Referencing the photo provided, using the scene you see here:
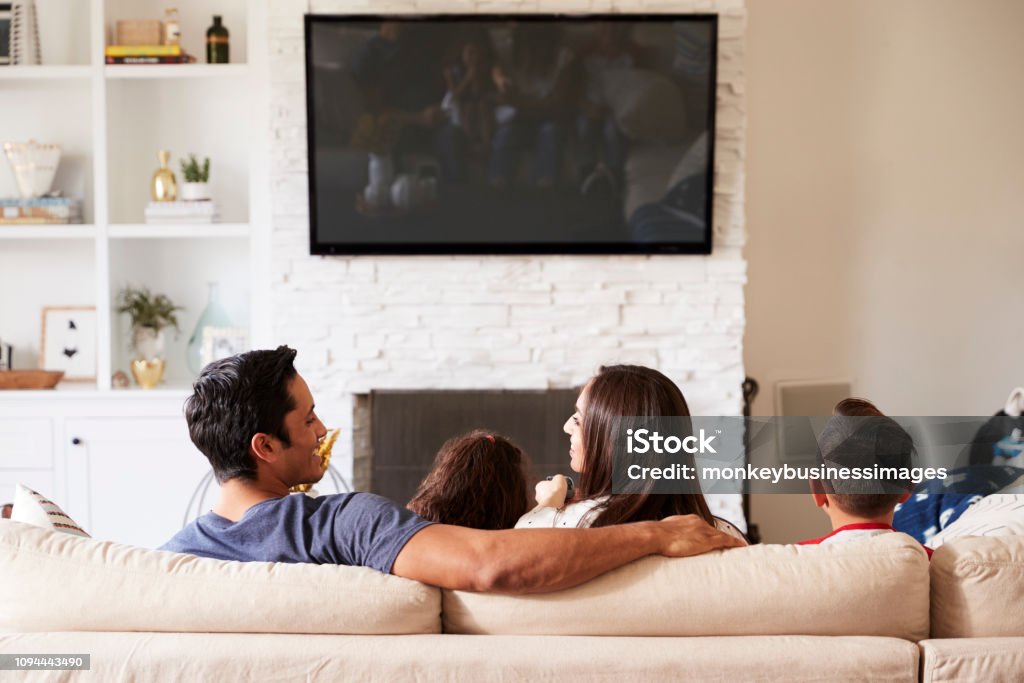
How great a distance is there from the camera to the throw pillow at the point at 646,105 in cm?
369

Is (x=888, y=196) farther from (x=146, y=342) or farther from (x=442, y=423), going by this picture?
(x=146, y=342)

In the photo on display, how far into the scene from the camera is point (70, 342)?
4.12 m

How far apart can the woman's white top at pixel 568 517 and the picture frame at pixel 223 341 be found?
247 cm

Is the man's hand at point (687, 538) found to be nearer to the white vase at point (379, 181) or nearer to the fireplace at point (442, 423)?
the fireplace at point (442, 423)

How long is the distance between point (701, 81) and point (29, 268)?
275 centimetres

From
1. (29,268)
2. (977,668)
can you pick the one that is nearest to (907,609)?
(977,668)

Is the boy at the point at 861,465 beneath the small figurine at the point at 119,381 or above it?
above

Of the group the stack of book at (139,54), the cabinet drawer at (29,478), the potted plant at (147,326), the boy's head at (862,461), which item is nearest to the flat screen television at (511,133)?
the stack of book at (139,54)

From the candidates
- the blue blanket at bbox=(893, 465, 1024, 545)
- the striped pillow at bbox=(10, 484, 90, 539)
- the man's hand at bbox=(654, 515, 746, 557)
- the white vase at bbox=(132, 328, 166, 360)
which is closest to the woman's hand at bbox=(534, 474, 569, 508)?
the man's hand at bbox=(654, 515, 746, 557)

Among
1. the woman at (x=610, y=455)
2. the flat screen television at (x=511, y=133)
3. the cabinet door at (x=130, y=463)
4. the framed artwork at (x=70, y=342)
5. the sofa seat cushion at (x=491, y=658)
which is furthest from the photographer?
the framed artwork at (x=70, y=342)

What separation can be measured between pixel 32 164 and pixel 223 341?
979 millimetres

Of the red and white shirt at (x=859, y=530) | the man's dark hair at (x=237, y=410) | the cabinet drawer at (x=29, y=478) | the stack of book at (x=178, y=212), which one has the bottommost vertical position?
the cabinet drawer at (x=29, y=478)

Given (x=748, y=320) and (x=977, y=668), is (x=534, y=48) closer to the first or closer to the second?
(x=748, y=320)

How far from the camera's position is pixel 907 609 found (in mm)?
1387
